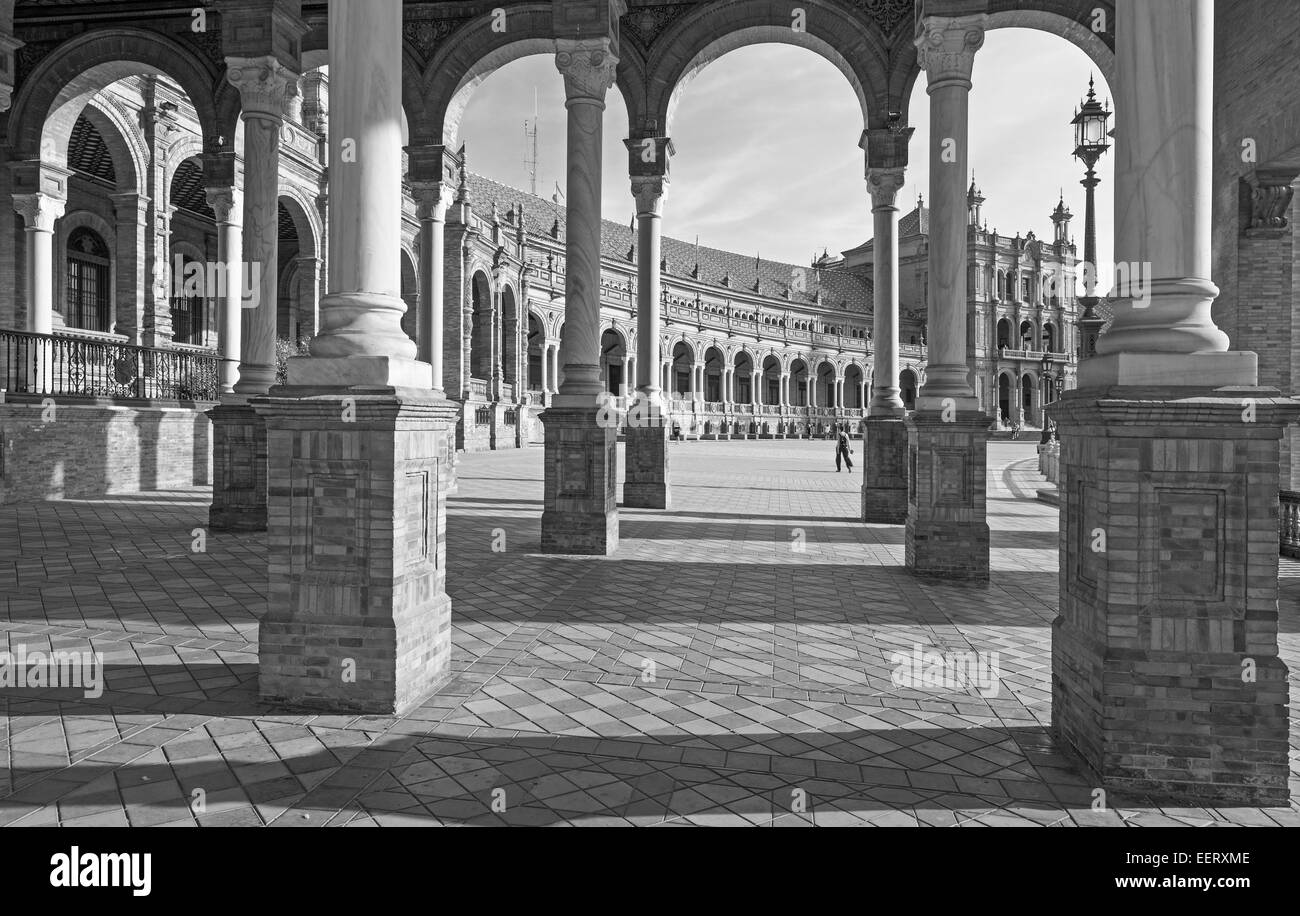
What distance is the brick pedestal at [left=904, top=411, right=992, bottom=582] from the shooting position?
29.2 feet

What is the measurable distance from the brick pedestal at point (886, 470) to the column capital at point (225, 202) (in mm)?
12007

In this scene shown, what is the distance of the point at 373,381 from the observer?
470cm

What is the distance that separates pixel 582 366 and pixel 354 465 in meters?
5.99

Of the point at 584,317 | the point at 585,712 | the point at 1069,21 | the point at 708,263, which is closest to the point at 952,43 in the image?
the point at 1069,21

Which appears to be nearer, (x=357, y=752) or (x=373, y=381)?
(x=357, y=752)

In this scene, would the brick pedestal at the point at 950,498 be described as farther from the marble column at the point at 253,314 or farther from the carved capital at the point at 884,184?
the marble column at the point at 253,314

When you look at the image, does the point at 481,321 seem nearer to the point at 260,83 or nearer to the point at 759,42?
the point at 759,42

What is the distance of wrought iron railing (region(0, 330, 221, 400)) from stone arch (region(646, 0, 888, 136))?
31.7ft

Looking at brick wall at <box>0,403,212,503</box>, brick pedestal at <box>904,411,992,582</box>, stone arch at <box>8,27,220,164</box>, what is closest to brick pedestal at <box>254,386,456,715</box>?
brick pedestal at <box>904,411,992,582</box>

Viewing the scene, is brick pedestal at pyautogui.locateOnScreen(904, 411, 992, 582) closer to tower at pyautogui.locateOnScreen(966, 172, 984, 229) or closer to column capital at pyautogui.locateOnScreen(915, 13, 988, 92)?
column capital at pyautogui.locateOnScreen(915, 13, 988, 92)

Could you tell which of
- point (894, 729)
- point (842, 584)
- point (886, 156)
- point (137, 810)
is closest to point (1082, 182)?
point (886, 156)

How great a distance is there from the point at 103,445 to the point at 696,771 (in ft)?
Result: 54.4
